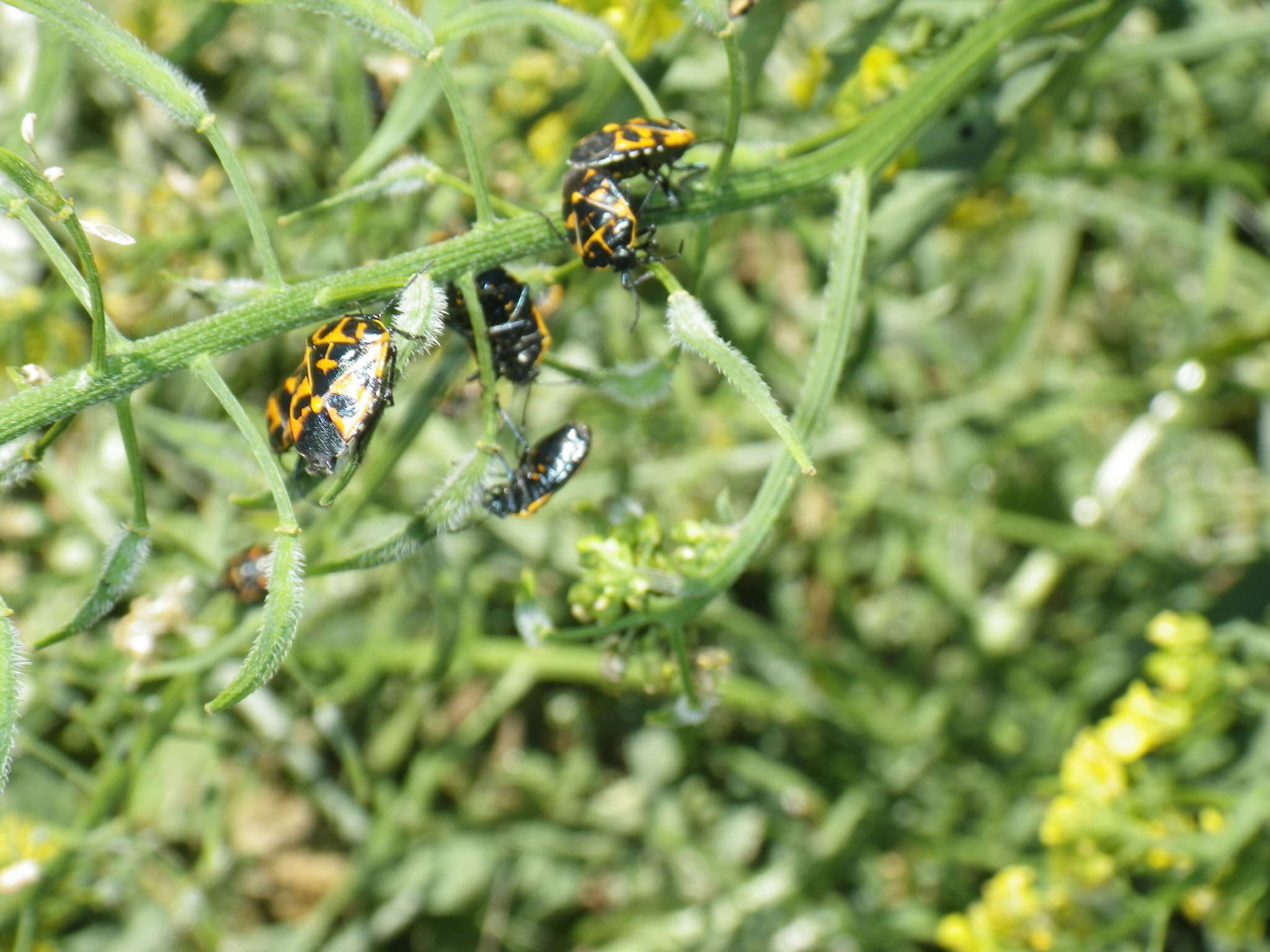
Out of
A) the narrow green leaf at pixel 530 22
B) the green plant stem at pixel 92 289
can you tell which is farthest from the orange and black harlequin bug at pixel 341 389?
the narrow green leaf at pixel 530 22

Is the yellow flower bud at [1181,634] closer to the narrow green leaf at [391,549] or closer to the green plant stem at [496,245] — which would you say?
the green plant stem at [496,245]

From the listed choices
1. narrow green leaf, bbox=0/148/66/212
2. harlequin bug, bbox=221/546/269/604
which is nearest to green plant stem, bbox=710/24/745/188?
narrow green leaf, bbox=0/148/66/212

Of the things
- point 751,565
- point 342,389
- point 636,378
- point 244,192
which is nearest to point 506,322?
point 636,378

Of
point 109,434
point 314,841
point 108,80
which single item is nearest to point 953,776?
point 314,841

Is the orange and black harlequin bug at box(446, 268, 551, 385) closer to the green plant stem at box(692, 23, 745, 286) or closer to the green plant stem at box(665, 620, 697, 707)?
the green plant stem at box(692, 23, 745, 286)

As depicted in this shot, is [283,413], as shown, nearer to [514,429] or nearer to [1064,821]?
[514,429]
